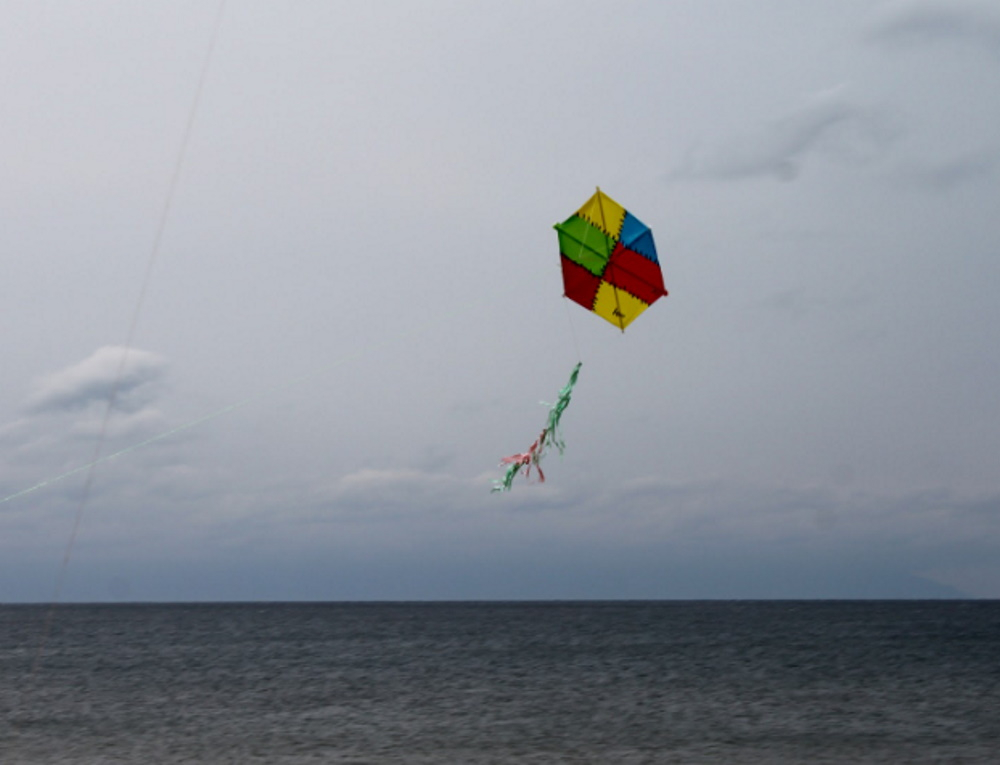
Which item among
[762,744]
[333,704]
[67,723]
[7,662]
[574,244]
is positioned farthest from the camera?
[7,662]

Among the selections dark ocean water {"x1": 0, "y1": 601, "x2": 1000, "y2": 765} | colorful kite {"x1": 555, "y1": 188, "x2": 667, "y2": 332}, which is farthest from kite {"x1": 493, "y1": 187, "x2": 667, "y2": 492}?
dark ocean water {"x1": 0, "y1": 601, "x2": 1000, "y2": 765}

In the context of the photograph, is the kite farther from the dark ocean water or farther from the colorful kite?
the dark ocean water

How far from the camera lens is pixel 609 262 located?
1828 cm

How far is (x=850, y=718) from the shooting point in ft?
105

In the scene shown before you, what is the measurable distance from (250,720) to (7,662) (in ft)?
108

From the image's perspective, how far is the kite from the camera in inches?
715

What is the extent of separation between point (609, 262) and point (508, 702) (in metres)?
22.1

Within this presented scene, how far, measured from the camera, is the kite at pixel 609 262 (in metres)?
18.2

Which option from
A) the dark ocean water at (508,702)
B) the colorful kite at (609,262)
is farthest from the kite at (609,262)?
the dark ocean water at (508,702)

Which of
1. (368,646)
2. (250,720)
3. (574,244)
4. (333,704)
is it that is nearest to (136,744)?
(250,720)

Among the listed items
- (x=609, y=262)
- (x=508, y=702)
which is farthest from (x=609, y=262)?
(x=508, y=702)

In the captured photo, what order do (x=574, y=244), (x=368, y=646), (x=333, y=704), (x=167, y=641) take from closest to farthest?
(x=574, y=244) < (x=333, y=704) < (x=368, y=646) < (x=167, y=641)

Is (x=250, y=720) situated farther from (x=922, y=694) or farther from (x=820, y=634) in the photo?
(x=820, y=634)

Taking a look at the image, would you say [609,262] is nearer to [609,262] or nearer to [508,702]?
[609,262]
